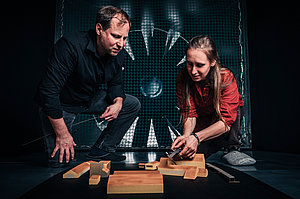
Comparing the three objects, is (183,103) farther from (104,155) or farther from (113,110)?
(104,155)

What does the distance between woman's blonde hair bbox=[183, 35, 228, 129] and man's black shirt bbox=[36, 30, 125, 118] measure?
2.11ft

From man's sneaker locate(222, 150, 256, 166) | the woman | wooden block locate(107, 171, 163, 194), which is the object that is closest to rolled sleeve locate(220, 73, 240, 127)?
the woman

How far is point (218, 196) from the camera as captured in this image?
1008 millimetres

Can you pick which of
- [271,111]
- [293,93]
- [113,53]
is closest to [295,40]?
[293,93]

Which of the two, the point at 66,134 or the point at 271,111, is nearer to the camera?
the point at 66,134

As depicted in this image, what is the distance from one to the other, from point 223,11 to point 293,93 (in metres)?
1.32

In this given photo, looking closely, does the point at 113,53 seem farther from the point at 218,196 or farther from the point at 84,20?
the point at 84,20

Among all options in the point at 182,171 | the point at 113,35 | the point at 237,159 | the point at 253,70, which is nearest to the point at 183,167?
the point at 182,171

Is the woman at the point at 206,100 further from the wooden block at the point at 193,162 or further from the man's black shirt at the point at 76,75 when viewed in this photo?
the man's black shirt at the point at 76,75

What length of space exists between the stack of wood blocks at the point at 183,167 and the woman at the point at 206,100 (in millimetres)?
50

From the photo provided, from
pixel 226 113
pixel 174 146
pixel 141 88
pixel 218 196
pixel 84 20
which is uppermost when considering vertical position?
pixel 84 20

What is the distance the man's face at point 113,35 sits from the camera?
5.66ft

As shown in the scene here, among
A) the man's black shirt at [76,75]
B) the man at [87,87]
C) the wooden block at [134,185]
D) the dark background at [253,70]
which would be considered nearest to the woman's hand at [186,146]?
the wooden block at [134,185]

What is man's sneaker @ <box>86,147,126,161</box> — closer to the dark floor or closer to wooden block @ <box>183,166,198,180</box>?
the dark floor
